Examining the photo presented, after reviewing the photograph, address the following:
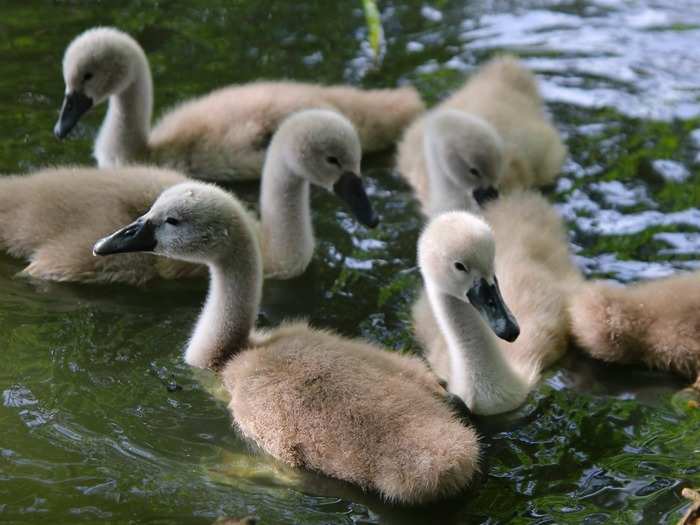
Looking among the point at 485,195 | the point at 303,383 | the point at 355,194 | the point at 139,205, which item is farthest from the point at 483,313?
the point at 139,205

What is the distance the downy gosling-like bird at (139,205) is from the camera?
552 centimetres

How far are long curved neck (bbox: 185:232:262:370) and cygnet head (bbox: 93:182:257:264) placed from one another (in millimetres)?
32

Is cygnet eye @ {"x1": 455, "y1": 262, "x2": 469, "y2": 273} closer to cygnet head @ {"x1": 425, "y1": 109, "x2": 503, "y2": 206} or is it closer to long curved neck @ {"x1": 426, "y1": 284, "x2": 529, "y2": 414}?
long curved neck @ {"x1": 426, "y1": 284, "x2": 529, "y2": 414}

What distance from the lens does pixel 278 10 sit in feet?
27.8

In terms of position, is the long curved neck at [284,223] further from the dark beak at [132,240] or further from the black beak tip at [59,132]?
the black beak tip at [59,132]

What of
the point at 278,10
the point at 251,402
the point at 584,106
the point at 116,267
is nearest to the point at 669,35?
the point at 584,106

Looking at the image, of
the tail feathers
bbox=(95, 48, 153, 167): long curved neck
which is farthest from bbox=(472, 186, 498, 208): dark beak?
bbox=(95, 48, 153, 167): long curved neck

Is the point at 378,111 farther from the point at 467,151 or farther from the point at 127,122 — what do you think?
the point at 127,122

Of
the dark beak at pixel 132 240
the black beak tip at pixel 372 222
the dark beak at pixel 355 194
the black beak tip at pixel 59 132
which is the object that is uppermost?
the dark beak at pixel 132 240

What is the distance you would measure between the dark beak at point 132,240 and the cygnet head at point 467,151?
1.89 meters

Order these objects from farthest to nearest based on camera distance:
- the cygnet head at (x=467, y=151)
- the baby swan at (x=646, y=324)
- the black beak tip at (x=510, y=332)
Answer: the cygnet head at (x=467, y=151) → the baby swan at (x=646, y=324) → the black beak tip at (x=510, y=332)

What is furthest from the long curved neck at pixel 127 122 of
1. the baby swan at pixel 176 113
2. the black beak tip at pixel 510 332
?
the black beak tip at pixel 510 332

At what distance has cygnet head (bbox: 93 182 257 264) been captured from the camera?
4793mm

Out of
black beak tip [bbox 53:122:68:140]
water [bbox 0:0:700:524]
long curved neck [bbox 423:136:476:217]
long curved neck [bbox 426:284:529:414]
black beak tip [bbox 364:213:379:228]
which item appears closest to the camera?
water [bbox 0:0:700:524]
